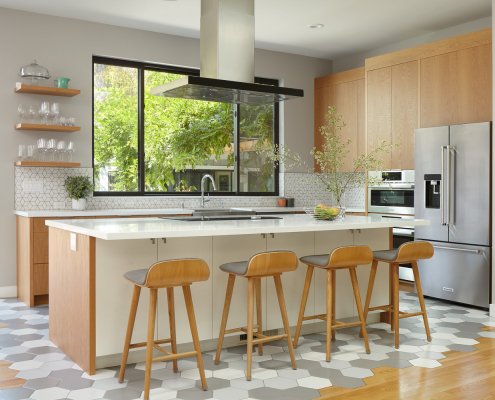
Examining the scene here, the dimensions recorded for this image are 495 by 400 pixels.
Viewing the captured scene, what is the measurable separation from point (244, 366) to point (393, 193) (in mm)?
3588

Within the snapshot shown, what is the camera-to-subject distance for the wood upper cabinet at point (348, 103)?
25.2 ft

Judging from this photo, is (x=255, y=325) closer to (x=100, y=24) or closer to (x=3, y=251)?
(x=3, y=251)

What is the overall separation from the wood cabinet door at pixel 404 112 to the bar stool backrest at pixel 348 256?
8.72 ft

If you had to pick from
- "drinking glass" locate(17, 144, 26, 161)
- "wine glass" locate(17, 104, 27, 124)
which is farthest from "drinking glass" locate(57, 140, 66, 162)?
"wine glass" locate(17, 104, 27, 124)

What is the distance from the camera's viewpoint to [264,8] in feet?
20.3

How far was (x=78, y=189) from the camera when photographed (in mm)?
6250

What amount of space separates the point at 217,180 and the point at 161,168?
2.54 ft

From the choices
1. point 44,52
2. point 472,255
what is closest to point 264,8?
point 44,52

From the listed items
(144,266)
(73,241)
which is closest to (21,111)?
(73,241)

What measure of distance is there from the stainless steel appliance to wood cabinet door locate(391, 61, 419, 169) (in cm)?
13

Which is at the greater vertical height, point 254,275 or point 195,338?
point 254,275

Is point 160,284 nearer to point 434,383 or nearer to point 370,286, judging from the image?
point 434,383

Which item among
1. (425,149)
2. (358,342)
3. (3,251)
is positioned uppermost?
(425,149)

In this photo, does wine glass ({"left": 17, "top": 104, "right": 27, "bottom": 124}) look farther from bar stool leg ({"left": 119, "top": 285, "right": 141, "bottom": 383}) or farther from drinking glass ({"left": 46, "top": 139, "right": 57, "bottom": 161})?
bar stool leg ({"left": 119, "top": 285, "right": 141, "bottom": 383})
